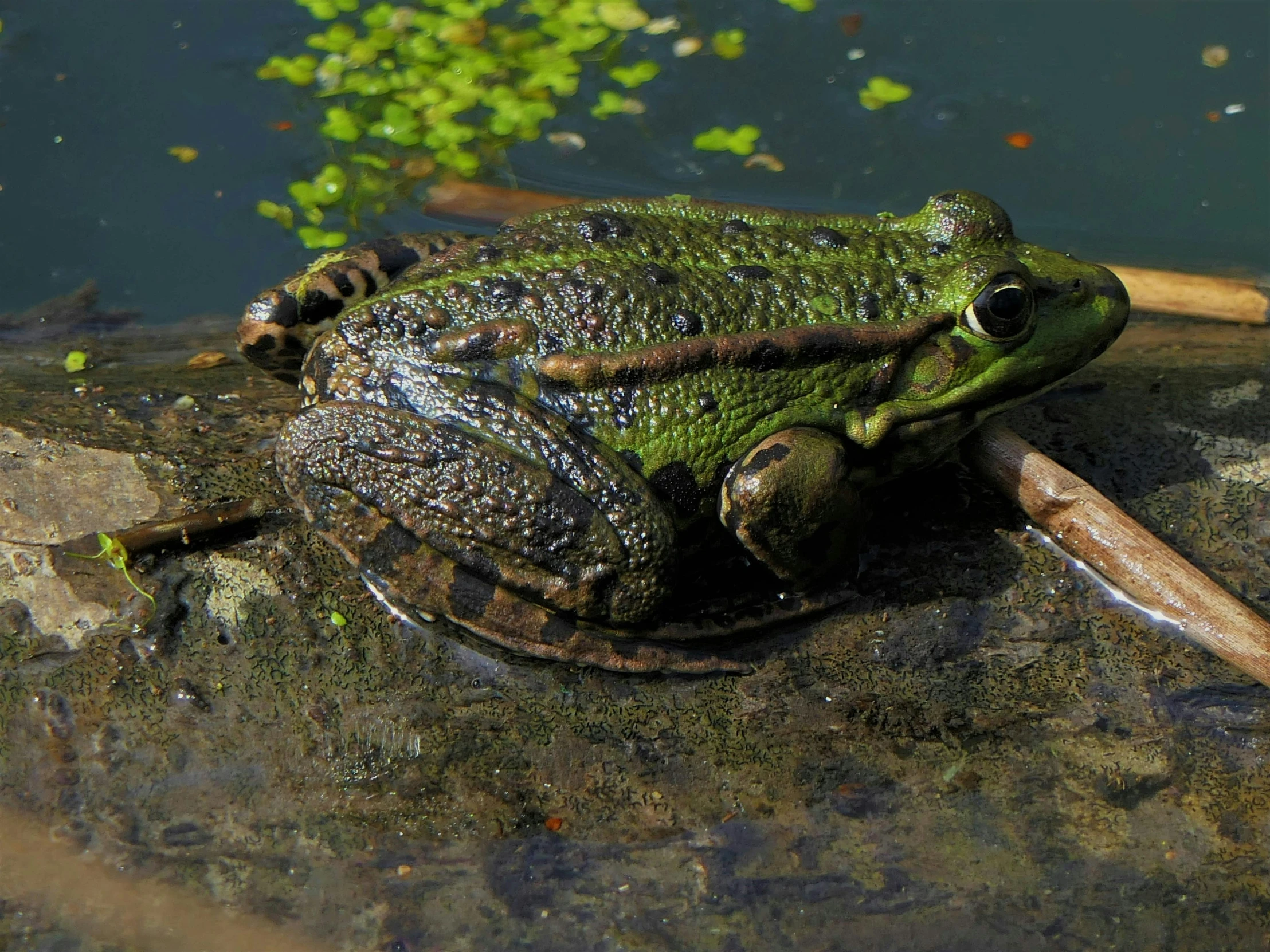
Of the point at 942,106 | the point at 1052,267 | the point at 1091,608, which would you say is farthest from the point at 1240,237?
the point at 1091,608

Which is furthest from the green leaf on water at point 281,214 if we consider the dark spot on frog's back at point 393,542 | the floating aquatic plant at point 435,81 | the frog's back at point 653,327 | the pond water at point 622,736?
the dark spot on frog's back at point 393,542

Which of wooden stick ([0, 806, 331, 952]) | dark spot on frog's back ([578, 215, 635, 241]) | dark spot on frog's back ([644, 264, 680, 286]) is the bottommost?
wooden stick ([0, 806, 331, 952])

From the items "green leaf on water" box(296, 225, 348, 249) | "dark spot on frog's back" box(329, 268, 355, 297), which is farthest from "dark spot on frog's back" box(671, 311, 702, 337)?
"green leaf on water" box(296, 225, 348, 249)

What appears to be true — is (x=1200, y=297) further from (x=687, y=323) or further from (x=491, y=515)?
(x=491, y=515)

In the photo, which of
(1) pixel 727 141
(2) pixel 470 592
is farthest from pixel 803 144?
(2) pixel 470 592

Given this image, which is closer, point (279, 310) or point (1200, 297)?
point (279, 310)

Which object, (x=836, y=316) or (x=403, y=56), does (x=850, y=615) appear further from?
(x=403, y=56)

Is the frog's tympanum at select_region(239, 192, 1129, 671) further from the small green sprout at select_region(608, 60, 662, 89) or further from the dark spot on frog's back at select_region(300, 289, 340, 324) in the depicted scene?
the small green sprout at select_region(608, 60, 662, 89)
